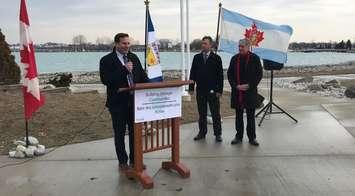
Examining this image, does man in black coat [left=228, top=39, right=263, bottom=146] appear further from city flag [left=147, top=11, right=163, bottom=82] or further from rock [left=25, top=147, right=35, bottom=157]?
rock [left=25, top=147, right=35, bottom=157]

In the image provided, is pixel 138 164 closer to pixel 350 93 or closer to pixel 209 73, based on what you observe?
pixel 209 73

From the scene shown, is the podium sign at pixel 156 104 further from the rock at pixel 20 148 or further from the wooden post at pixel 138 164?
the rock at pixel 20 148

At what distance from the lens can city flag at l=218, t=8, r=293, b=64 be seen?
11.7 m

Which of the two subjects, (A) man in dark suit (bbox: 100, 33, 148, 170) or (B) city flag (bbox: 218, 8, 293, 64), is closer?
(A) man in dark suit (bbox: 100, 33, 148, 170)

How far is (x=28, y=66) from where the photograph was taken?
29.6 ft

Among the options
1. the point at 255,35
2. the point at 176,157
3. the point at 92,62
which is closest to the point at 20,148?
the point at 176,157

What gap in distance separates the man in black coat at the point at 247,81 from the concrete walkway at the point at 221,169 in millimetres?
418

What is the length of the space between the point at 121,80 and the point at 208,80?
9.00 feet

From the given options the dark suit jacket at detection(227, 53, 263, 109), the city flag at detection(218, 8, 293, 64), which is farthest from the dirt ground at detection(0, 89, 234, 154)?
the dark suit jacket at detection(227, 53, 263, 109)

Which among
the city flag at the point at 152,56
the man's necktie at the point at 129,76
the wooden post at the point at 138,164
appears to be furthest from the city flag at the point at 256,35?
the wooden post at the point at 138,164

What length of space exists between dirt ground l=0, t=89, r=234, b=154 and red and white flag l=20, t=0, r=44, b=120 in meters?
1.06

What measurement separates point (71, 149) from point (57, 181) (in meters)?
2.13

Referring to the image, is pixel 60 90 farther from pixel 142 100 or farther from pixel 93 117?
pixel 142 100

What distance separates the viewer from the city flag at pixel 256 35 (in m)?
11.7
